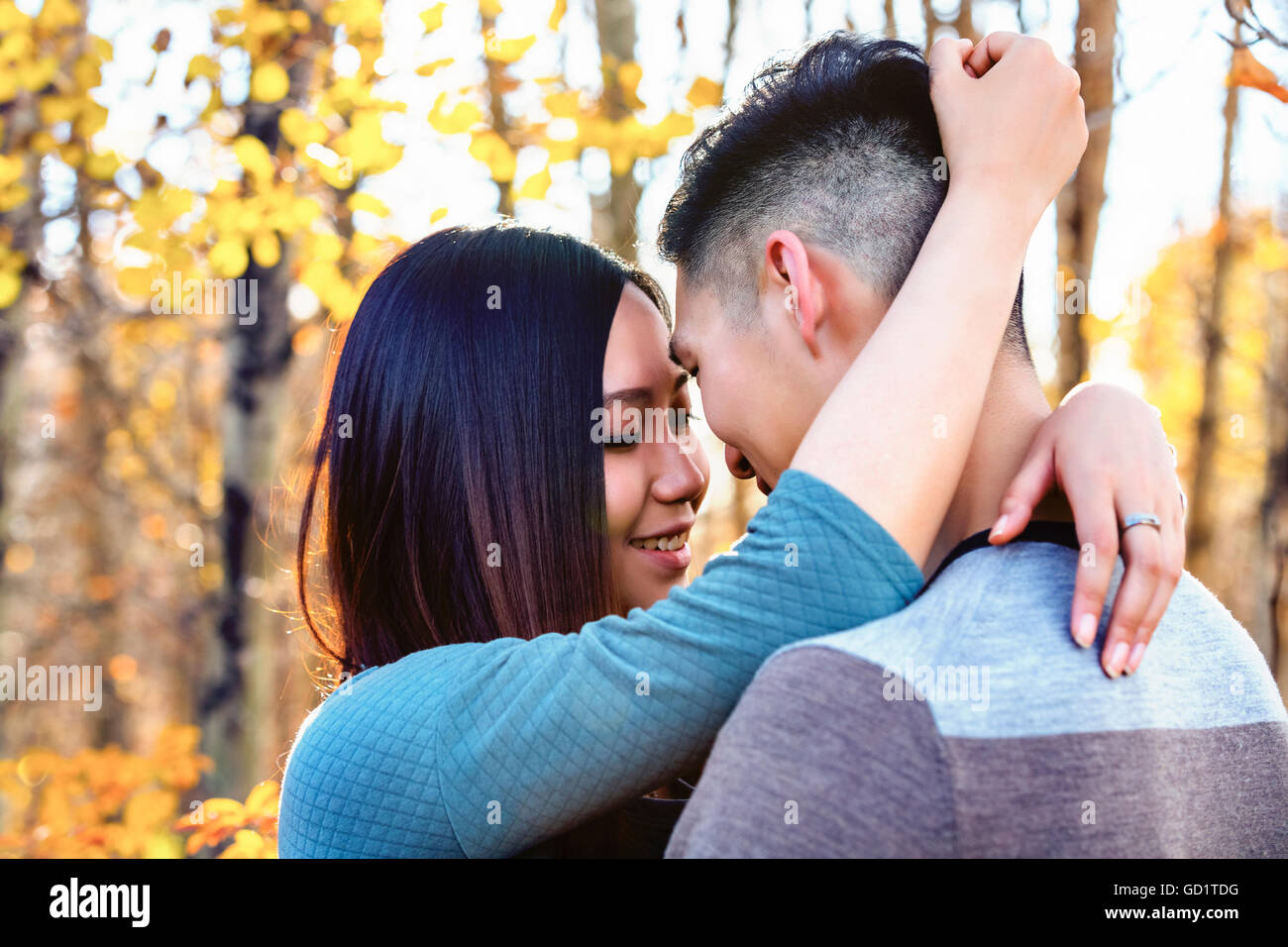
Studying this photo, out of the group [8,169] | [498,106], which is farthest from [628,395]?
[498,106]

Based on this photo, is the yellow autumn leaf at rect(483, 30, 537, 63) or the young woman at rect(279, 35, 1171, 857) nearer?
the young woman at rect(279, 35, 1171, 857)

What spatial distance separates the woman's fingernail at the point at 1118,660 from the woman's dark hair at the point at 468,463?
1.01m

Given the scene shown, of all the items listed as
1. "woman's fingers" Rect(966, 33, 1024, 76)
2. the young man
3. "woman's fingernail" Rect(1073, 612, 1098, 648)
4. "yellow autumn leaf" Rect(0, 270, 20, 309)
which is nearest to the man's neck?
the young man

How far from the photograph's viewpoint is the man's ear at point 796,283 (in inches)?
59.9

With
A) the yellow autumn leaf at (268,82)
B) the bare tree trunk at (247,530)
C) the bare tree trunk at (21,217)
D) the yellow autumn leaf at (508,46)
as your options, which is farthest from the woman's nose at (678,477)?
the bare tree trunk at (21,217)

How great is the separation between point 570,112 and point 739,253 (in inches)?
108

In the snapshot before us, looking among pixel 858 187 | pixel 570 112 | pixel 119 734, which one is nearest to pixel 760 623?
pixel 858 187

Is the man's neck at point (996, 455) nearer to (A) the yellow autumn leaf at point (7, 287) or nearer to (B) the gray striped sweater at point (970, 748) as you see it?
(B) the gray striped sweater at point (970, 748)

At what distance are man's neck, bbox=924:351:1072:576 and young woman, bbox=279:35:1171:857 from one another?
0.08m

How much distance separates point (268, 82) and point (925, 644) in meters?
3.40

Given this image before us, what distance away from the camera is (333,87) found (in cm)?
350

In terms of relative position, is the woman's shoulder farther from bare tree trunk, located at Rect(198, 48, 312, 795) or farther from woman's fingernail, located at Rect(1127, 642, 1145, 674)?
bare tree trunk, located at Rect(198, 48, 312, 795)

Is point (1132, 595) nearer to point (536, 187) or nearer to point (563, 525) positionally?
point (563, 525)

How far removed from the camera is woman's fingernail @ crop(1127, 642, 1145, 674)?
1111 millimetres
